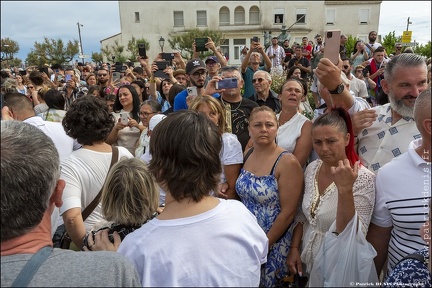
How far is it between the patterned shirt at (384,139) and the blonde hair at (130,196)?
1.52m

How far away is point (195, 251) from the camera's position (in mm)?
1240

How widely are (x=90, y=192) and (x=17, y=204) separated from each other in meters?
1.20

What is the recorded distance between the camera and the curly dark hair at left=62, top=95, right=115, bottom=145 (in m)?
2.36

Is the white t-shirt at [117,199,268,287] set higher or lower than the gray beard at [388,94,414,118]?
lower

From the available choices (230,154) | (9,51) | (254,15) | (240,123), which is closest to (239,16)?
(254,15)

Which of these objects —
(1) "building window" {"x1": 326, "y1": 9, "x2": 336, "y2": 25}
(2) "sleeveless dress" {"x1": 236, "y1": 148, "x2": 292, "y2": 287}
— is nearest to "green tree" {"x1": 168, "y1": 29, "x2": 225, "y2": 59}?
(1) "building window" {"x1": 326, "y1": 9, "x2": 336, "y2": 25}

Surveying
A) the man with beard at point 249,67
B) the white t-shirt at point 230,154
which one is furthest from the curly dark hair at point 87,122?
the man with beard at point 249,67

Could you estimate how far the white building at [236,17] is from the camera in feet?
137

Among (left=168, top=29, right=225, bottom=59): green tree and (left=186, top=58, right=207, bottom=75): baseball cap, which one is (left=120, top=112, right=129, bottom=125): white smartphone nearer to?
(left=186, top=58, right=207, bottom=75): baseball cap

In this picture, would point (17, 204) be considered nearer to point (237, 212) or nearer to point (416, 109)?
point (237, 212)

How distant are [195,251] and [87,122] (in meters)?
1.53

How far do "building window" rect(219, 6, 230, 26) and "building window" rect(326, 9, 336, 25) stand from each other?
12746mm

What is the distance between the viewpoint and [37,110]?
17.5 ft

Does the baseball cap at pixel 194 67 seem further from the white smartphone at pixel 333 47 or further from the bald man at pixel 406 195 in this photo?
the bald man at pixel 406 195
